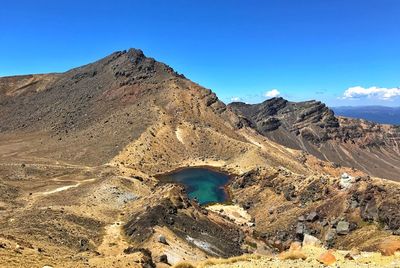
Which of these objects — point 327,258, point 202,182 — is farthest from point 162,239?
point 202,182

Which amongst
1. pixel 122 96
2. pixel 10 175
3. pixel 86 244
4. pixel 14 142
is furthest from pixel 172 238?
pixel 122 96

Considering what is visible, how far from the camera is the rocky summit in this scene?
48.6 m

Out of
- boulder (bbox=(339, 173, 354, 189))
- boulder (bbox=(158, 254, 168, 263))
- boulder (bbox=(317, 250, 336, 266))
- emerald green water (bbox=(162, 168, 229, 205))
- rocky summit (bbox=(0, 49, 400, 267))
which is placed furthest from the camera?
emerald green water (bbox=(162, 168, 229, 205))

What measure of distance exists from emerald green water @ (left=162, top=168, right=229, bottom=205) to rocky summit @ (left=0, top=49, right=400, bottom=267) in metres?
3.42

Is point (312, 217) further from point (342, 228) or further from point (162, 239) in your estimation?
point (162, 239)

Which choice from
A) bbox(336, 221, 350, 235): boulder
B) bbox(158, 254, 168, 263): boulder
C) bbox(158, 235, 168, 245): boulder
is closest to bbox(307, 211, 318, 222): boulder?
bbox(336, 221, 350, 235): boulder

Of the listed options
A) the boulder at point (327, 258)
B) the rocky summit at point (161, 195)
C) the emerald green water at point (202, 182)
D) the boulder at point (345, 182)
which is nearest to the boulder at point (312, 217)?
the rocky summit at point (161, 195)

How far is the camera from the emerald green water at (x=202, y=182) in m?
123

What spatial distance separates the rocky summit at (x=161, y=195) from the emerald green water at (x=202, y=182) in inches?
135

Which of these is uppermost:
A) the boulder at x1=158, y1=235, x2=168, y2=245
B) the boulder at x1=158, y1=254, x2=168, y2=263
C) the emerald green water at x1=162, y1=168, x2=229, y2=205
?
the emerald green water at x1=162, y1=168, x2=229, y2=205

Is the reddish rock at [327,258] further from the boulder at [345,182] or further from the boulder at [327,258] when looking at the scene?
the boulder at [345,182]

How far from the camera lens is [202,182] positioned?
139 metres

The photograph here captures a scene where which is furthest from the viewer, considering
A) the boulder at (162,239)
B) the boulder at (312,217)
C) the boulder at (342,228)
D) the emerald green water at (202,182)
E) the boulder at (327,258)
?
the emerald green water at (202,182)

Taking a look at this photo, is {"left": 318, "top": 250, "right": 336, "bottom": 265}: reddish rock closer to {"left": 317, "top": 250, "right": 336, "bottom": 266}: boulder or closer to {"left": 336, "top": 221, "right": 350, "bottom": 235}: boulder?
{"left": 317, "top": 250, "right": 336, "bottom": 266}: boulder
